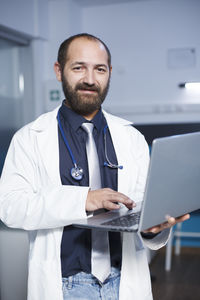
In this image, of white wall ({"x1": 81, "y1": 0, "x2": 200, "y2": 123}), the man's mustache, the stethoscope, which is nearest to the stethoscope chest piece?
the stethoscope

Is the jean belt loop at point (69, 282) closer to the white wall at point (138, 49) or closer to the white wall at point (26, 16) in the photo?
the white wall at point (26, 16)

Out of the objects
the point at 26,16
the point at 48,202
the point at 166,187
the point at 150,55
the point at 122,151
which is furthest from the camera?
the point at 150,55

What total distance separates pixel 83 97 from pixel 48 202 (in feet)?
1.05

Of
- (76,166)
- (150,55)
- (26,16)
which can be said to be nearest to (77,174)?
(76,166)

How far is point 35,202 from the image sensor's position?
110 cm

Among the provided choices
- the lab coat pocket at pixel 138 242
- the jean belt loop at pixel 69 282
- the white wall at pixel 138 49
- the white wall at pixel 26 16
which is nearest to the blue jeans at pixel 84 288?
the jean belt loop at pixel 69 282

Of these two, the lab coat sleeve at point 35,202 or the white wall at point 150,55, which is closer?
the lab coat sleeve at point 35,202

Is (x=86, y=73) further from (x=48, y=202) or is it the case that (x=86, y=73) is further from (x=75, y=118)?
(x=48, y=202)

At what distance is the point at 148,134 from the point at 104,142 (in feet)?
9.12

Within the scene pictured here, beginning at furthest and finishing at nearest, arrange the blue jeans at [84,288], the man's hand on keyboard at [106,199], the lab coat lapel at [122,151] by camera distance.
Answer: the lab coat lapel at [122,151] → the blue jeans at [84,288] → the man's hand on keyboard at [106,199]

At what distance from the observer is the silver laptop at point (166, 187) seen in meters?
0.90

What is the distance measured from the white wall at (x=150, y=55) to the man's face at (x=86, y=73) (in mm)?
2825

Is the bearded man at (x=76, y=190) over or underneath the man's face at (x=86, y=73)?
underneath

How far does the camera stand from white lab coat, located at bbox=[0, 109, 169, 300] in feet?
3.59
